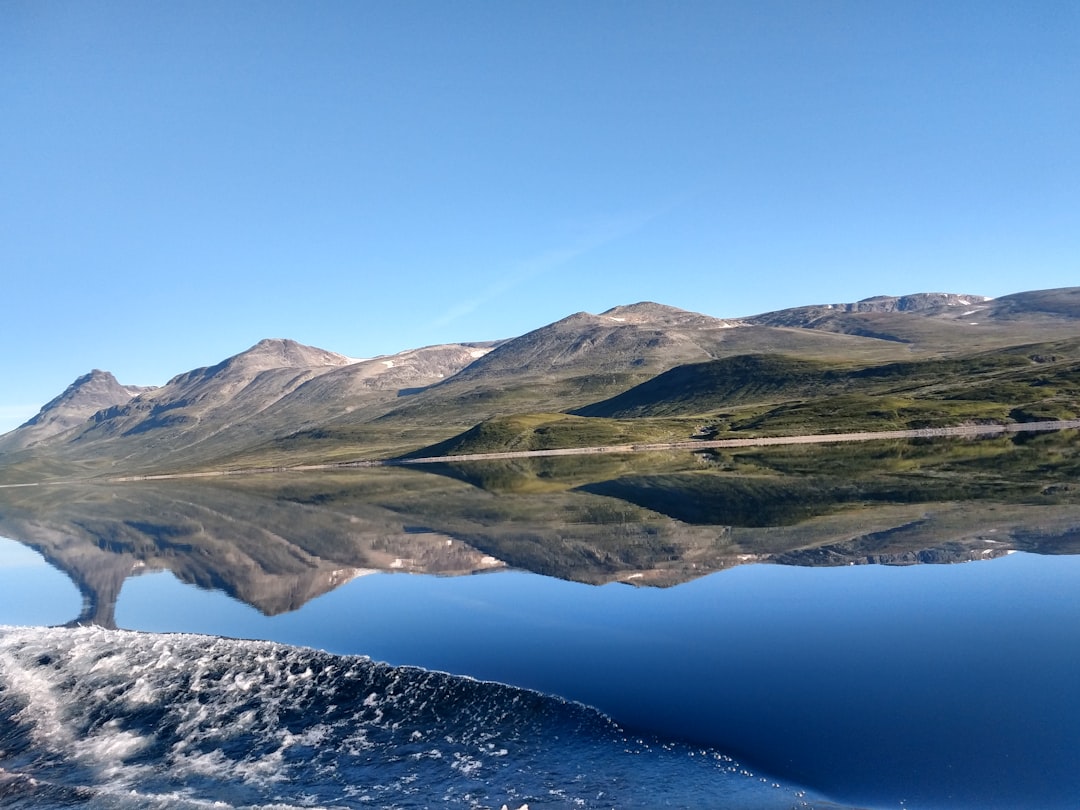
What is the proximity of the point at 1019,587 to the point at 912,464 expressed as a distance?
66812 millimetres

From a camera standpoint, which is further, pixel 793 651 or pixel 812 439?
pixel 812 439

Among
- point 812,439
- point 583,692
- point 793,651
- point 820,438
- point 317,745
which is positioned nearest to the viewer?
point 317,745

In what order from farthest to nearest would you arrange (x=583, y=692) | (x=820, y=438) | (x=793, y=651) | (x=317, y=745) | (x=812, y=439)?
(x=820, y=438), (x=812, y=439), (x=793, y=651), (x=583, y=692), (x=317, y=745)

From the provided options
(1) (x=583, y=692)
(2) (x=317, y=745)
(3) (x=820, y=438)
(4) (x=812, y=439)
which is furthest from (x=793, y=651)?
(3) (x=820, y=438)

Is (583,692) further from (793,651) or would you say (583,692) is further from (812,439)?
(812,439)

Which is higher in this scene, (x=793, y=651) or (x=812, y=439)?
(x=812, y=439)

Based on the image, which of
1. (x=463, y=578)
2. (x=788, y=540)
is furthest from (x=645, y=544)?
(x=463, y=578)

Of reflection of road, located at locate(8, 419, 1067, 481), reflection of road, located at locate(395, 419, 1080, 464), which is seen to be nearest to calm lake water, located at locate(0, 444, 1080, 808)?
reflection of road, located at locate(8, 419, 1067, 481)

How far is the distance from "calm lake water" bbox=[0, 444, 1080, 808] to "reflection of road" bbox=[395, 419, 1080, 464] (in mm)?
121441

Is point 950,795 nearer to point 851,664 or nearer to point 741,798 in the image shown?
point 741,798

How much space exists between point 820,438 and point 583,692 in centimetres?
15142

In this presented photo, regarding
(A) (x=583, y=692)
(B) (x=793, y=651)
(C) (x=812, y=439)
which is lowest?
(B) (x=793, y=651)

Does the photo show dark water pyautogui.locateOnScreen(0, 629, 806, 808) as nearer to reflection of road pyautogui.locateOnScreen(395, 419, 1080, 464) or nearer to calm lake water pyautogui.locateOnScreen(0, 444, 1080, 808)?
calm lake water pyautogui.locateOnScreen(0, 444, 1080, 808)

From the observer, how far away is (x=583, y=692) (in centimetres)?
2175
